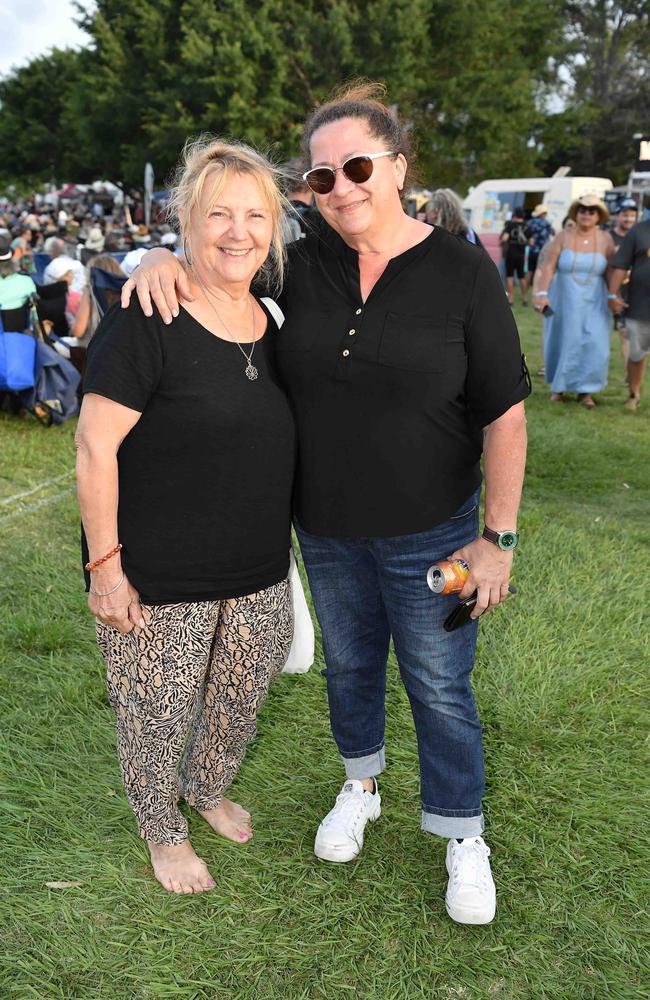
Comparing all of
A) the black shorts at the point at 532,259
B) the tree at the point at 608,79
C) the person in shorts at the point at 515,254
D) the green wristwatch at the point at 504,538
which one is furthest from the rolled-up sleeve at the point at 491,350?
the tree at the point at 608,79

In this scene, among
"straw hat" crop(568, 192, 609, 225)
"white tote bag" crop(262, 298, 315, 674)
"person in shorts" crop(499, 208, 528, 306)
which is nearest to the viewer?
"white tote bag" crop(262, 298, 315, 674)

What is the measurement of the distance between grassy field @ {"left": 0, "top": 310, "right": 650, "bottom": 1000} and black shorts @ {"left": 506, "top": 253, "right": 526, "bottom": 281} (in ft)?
43.4

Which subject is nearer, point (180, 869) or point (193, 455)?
point (193, 455)

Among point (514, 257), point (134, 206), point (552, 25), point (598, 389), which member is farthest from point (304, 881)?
point (134, 206)

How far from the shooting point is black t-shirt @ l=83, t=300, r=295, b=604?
1.93 m

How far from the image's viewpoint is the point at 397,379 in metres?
1.97

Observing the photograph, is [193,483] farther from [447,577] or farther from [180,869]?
[180,869]

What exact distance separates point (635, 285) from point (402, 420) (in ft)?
21.2

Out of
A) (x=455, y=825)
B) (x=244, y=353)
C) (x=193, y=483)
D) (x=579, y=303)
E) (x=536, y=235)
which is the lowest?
(x=455, y=825)

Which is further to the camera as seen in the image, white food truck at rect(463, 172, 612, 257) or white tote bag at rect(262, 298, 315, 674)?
white food truck at rect(463, 172, 612, 257)

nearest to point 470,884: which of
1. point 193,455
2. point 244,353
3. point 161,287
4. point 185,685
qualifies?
point 185,685

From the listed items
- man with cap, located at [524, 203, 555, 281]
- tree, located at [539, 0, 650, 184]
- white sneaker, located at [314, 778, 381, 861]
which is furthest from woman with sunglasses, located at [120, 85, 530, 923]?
tree, located at [539, 0, 650, 184]

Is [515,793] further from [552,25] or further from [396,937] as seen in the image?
[552,25]

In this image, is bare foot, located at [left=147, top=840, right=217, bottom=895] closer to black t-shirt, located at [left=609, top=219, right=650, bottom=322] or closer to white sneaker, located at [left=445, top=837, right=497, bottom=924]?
white sneaker, located at [left=445, top=837, right=497, bottom=924]
